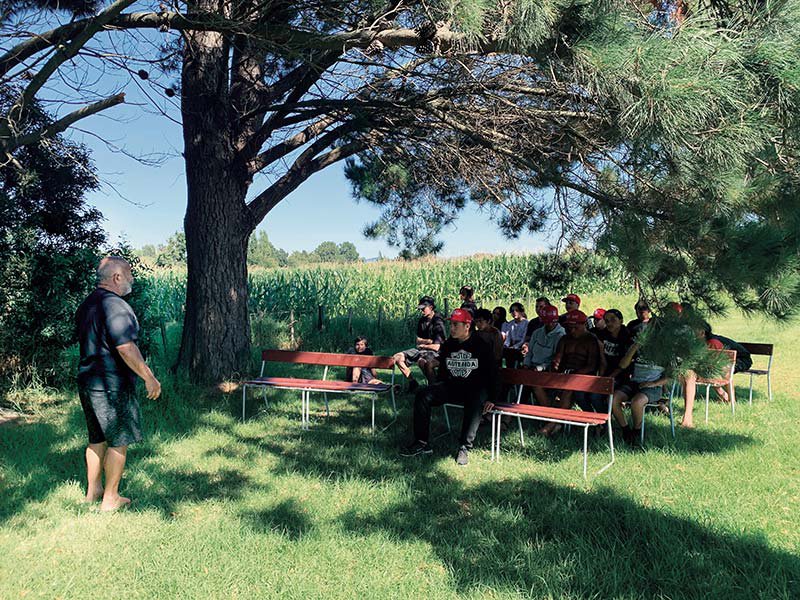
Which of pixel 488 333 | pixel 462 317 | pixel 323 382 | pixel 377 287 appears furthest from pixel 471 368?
pixel 377 287

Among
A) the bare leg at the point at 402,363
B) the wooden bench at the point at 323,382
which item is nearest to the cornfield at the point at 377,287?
the bare leg at the point at 402,363

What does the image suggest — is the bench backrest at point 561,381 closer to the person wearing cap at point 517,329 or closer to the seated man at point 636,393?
the seated man at point 636,393

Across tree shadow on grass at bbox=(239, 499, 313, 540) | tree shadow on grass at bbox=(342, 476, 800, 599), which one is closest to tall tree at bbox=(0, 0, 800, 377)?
tree shadow on grass at bbox=(342, 476, 800, 599)

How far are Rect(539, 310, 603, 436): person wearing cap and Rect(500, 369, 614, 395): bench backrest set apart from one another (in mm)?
778

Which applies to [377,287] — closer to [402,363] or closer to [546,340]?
[402,363]

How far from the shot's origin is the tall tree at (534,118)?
135 inches

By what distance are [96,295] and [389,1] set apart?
2.99 meters

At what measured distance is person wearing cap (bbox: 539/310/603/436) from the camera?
648 centimetres

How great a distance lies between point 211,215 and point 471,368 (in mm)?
4280

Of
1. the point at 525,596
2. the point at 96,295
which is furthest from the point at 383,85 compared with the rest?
the point at 525,596

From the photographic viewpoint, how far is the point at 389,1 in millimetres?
4469

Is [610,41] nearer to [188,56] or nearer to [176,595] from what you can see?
[176,595]

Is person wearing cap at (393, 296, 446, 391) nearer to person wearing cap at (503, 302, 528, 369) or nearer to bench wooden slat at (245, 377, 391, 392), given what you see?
person wearing cap at (503, 302, 528, 369)

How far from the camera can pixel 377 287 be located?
1941 centimetres
